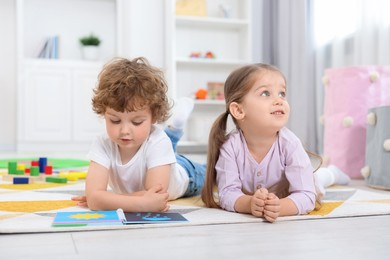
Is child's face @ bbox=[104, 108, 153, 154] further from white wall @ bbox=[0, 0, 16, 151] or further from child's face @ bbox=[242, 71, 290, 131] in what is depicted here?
white wall @ bbox=[0, 0, 16, 151]

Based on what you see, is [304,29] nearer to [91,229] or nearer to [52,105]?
[52,105]

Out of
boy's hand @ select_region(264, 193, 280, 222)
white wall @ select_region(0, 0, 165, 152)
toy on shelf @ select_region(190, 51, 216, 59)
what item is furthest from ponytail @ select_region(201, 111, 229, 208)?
white wall @ select_region(0, 0, 165, 152)

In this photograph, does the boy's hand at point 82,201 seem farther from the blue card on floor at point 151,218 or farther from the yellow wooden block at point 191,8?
the yellow wooden block at point 191,8

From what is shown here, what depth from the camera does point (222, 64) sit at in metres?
4.30

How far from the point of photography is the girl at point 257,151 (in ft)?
3.74

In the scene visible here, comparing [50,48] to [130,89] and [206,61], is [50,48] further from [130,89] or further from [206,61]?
[130,89]

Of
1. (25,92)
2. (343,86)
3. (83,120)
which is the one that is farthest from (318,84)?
(25,92)

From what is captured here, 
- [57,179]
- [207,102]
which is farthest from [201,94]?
[57,179]

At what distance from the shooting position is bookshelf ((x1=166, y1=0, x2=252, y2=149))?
4.11 m

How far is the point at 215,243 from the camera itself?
0.84 meters

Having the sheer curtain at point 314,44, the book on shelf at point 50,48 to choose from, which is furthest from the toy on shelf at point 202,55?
the book on shelf at point 50,48

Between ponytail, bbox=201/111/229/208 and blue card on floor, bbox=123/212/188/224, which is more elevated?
ponytail, bbox=201/111/229/208

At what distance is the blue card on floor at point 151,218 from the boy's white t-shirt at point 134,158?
0.15 meters

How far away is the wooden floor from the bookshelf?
10.1 feet
